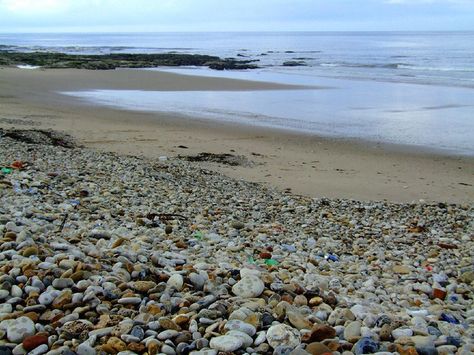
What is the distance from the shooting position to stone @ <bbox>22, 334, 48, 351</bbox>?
2.65 m

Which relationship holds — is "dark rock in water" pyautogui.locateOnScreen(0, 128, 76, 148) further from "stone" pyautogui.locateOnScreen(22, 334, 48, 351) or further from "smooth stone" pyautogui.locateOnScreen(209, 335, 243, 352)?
"smooth stone" pyautogui.locateOnScreen(209, 335, 243, 352)

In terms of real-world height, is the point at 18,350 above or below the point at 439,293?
above

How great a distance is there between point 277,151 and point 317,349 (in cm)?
952

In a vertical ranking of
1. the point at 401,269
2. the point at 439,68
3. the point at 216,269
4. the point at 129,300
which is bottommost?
the point at 401,269

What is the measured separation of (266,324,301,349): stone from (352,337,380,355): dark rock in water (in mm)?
346

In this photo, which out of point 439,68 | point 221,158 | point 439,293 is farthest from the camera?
point 439,68

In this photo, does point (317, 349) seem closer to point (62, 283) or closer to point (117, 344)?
point (117, 344)

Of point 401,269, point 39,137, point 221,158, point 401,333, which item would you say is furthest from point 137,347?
point 39,137

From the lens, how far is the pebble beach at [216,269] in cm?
291

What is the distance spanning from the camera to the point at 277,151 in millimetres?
12180

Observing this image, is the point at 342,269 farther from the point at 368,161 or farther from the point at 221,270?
the point at 368,161

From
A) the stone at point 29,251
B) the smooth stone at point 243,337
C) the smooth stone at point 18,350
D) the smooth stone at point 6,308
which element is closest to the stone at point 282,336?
the smooth stone at point 243,337

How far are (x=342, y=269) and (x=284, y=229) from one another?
1348 mm

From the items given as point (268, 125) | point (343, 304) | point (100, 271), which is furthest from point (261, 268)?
point (268, 125)
